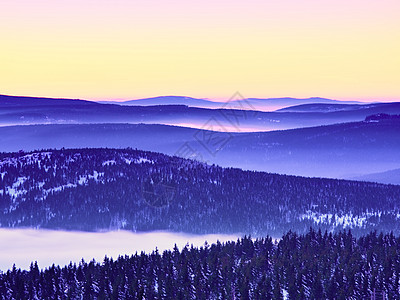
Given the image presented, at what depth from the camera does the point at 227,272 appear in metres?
153

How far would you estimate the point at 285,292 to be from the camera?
142 m

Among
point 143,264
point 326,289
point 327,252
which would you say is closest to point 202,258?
point 143,264

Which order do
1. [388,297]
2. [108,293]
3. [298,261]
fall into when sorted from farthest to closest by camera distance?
[298,261]
[108,293]
[388,297]

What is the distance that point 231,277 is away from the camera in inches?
5861

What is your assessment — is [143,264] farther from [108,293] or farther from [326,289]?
[326,289]

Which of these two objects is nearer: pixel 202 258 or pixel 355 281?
pixel 355 281

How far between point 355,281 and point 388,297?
6675 millimetres

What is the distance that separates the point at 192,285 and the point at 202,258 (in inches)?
872

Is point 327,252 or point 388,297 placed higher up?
point 327,252

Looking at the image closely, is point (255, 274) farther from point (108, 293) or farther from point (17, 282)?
point (17, 282)

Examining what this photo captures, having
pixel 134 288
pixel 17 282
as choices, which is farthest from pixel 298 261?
pixel 17 282

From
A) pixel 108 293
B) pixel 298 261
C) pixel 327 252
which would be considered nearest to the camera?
pixel 108 293

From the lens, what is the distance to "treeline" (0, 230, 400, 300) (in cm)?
Answer: 13938

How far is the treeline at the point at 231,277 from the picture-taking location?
5487 inches
